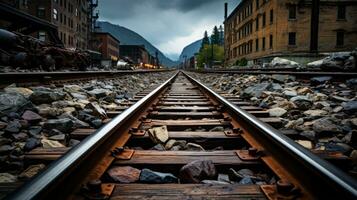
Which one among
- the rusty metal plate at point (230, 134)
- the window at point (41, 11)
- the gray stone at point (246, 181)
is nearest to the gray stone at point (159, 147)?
the rusty metal plate at point (230, 134)

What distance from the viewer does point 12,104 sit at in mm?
3725

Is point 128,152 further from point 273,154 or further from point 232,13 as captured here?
point 232,13

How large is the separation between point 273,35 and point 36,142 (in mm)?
36338

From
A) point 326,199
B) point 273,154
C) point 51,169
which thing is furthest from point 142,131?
point 326,199

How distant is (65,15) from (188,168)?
5426cm

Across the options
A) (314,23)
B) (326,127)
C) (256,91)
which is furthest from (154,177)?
(314,23)

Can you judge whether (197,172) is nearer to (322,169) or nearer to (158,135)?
(322,169)

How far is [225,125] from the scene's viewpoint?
3.40 m

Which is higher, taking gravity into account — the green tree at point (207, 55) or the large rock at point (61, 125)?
the green tree at point (207, 55)

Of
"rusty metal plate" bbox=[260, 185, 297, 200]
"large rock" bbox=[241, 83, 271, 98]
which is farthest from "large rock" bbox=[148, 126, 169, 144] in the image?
"large rock" bbox=[241, 83, 271, 98]

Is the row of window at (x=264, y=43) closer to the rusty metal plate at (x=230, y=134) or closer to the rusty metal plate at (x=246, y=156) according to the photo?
the rusty metal plate at (x=230, y=134)

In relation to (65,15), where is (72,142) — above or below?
below

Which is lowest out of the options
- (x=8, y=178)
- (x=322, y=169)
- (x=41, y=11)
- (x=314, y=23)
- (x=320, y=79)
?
(x=8, y=178)

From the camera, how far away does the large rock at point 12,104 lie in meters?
3.61
